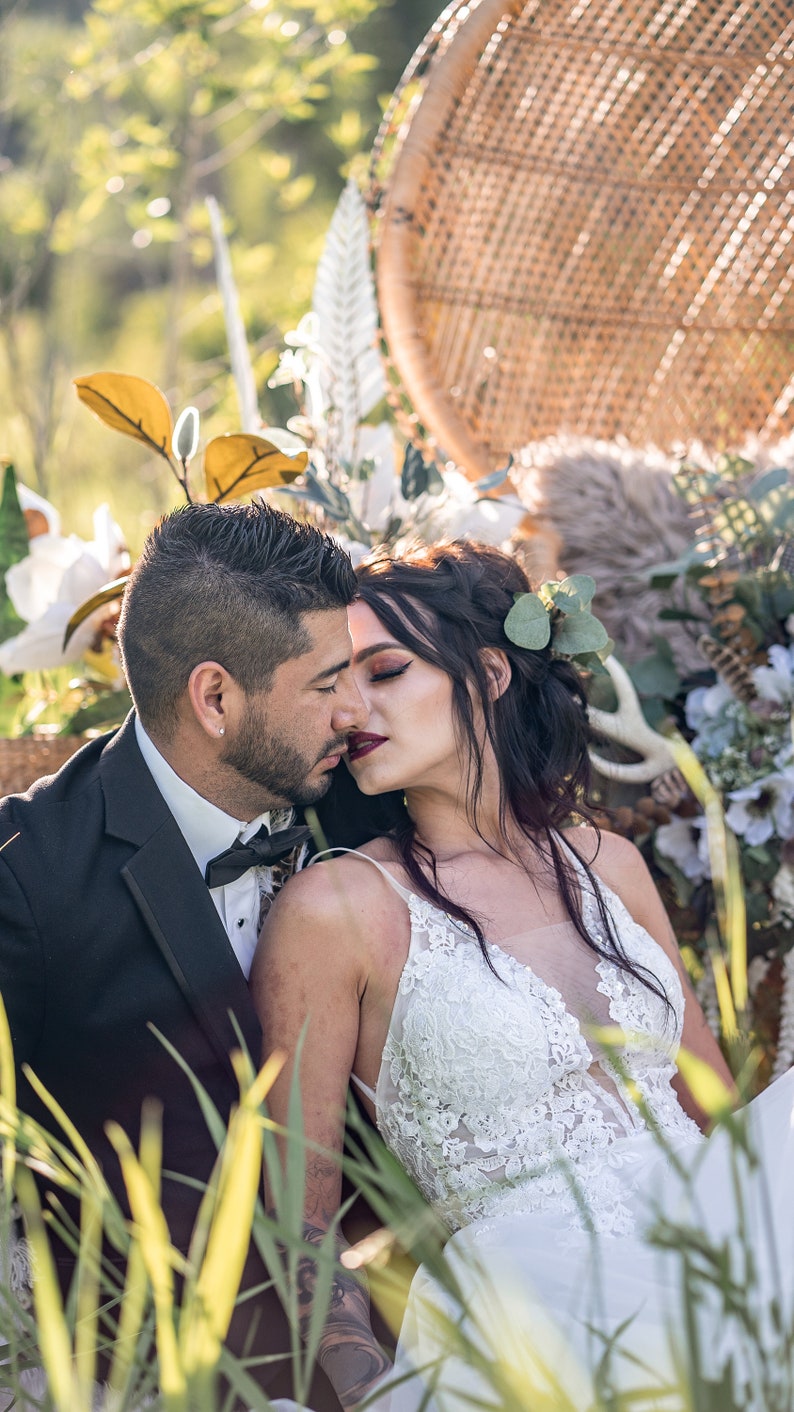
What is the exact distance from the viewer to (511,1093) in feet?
5.14

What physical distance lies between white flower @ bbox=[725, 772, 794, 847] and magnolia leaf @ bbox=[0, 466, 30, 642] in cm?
117

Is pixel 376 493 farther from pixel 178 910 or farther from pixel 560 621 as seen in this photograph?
pixel 178 910

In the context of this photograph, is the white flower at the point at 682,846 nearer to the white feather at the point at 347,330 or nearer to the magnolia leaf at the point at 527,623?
the magnolia leaf at the point at 527,623

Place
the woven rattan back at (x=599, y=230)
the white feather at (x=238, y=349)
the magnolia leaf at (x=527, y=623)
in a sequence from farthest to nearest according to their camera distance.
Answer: the woven rattan back at (x=599, y=230)
the white feather at (x=238, y=349)
the magnolia leaf at (x=527, y=623)

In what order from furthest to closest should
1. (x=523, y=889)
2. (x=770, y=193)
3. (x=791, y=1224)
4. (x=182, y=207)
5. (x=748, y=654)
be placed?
(x=182, y=207)
(x=770, y=193)
(x=748, y=654)
(x=523, y=889)
(x=791, y=1224)

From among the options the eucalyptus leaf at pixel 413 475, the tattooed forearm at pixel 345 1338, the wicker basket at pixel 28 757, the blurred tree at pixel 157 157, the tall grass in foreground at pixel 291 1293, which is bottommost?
the tattooed forearm at pixel 345 1338

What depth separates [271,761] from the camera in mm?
1527

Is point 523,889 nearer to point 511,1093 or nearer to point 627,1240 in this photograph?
point 511,1093

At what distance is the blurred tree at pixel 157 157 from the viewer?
3631 millimetres

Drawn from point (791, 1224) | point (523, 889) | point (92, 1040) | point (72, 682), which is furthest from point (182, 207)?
point (791, 1224)

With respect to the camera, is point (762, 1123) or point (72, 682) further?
point (72, 682)

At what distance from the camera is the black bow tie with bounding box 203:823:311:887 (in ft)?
5.01

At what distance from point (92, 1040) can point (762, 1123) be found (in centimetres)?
77

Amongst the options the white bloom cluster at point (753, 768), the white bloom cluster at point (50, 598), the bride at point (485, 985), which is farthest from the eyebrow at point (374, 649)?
the white bloom cluster at point (753, 768)
